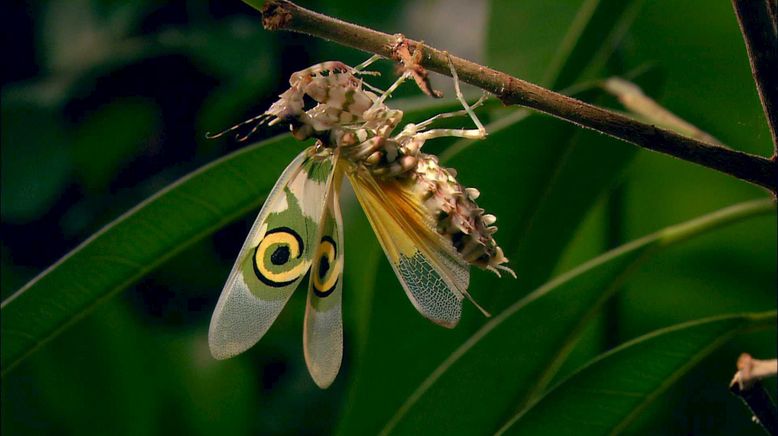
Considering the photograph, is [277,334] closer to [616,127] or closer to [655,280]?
[655,280]

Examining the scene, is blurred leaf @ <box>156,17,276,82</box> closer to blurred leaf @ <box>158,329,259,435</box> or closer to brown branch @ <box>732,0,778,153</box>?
blurred leaf @ <box>158,329,259,435</box>

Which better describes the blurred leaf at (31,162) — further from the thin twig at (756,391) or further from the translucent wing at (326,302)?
the thin twig at (756,391)

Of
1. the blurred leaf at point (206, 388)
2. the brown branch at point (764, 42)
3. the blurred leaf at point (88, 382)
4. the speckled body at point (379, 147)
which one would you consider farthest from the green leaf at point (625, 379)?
the blurred leaf at point (88, 382)

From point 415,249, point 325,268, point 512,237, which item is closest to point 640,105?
point 512,237

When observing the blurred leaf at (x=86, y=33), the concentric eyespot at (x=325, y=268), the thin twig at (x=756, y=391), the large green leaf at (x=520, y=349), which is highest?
the blurred leaf at (x=86, y=33)

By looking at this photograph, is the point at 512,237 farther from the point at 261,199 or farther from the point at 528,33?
the point at 528,33
